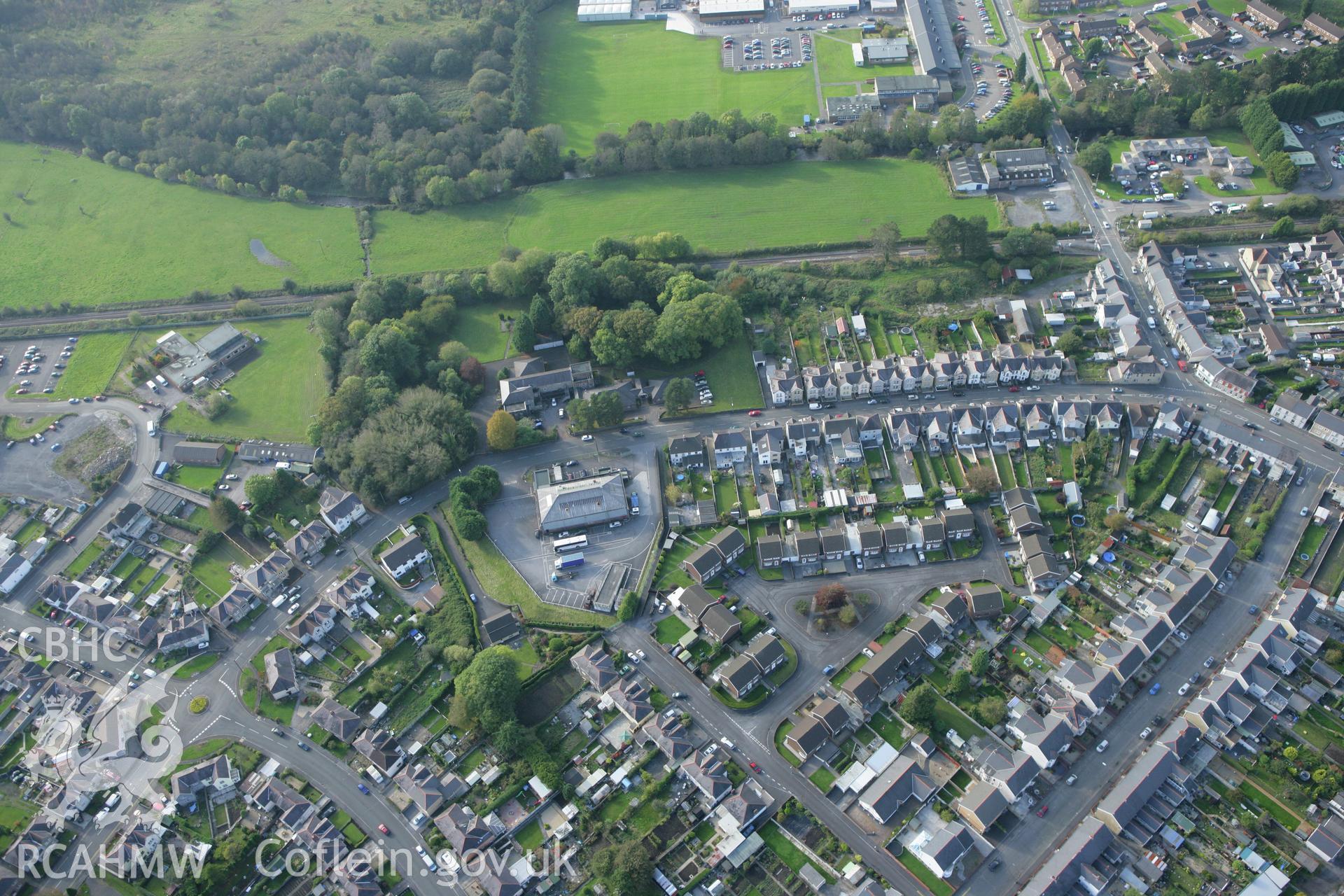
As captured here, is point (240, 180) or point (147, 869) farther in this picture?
point (240, 180)

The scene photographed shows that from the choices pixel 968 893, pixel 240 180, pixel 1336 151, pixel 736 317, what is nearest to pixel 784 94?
pixel 736 317

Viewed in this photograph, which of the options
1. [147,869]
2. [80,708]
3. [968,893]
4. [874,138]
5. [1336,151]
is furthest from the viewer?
[874,138]

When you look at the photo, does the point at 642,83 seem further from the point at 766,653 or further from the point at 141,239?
the point at 766,653

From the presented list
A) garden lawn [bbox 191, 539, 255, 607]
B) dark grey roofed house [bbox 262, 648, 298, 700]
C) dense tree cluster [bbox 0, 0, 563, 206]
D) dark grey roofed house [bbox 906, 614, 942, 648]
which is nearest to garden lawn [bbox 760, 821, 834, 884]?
dark grey roofed house [bbox 906, 614, 942, 648]

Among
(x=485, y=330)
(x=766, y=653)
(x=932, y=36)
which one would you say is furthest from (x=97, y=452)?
(x=932, y=36)

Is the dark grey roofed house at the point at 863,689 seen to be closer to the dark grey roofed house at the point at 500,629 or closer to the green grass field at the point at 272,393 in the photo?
the dark grey roofed house at the point at 500,629

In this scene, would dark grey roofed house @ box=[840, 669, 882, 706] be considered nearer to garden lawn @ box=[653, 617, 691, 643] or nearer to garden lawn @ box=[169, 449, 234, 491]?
garden lawn @ box=[653, 617, 691, 643]

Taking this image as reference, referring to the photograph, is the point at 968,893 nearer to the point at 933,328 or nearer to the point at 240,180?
the point at 933,328
